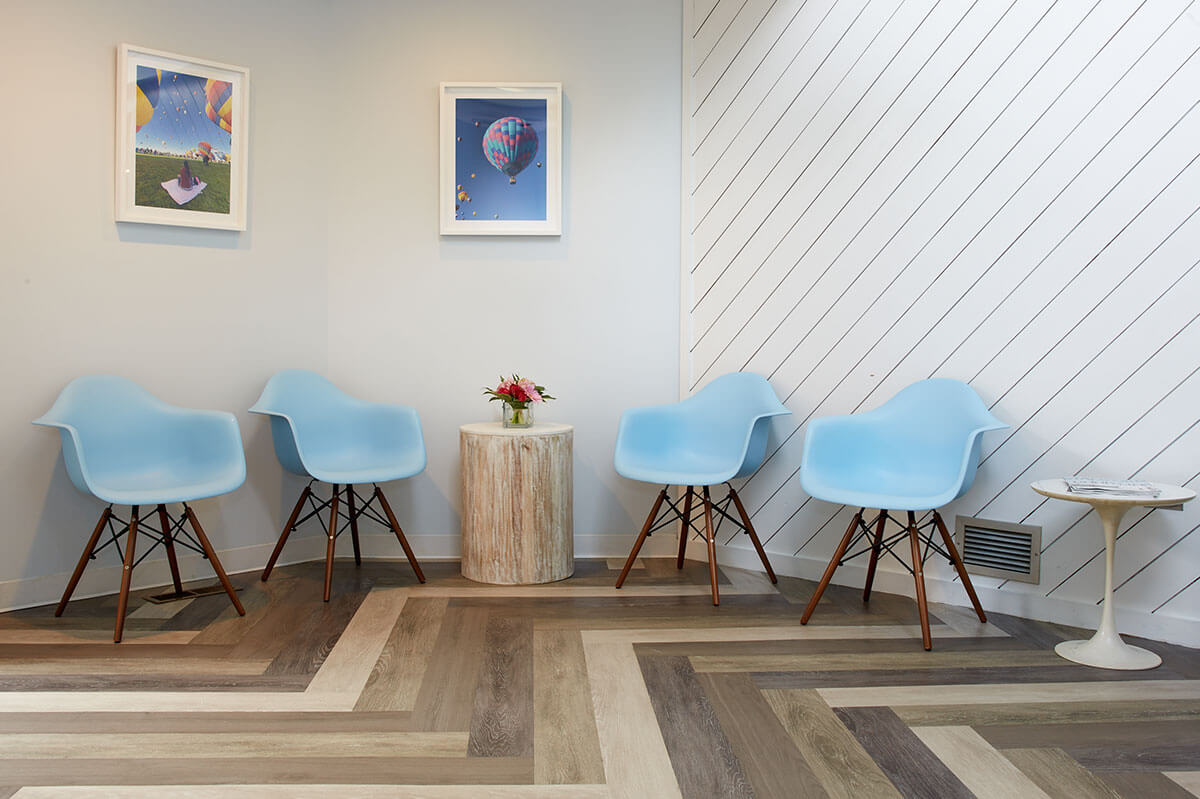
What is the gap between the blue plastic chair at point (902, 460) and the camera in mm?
3215

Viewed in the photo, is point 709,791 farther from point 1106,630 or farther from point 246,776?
point 1106,630

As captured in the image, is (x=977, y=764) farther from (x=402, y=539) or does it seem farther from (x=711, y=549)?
(x=402, y=539)

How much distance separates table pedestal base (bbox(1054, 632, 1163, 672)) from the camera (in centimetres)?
289

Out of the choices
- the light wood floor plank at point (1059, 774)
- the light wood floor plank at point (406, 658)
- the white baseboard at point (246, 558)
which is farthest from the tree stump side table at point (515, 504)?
the light wood floor plank at point (1059, 774)

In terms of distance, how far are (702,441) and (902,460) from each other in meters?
0.89

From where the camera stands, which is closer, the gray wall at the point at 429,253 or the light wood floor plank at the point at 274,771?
the light wood floor plank at the point at 274,771

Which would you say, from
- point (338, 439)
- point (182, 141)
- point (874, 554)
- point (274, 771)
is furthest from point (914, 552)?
point (182, 141)

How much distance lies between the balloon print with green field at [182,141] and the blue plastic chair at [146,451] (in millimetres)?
828

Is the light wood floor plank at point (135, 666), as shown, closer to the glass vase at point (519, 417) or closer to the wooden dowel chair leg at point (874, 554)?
the glass vase at point (519, 417)

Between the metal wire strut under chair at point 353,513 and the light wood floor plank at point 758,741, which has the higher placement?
the metal wire strut under chair at point 353,513

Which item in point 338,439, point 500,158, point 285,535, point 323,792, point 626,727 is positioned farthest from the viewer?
point 500,158

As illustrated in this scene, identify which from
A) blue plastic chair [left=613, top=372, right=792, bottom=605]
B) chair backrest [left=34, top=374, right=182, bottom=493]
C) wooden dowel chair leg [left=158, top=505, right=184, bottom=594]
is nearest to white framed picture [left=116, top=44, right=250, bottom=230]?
chair backrest [left=34, top=374, right=182, bottom=493]

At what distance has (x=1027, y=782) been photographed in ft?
6.91

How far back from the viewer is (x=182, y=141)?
12.6 feet
